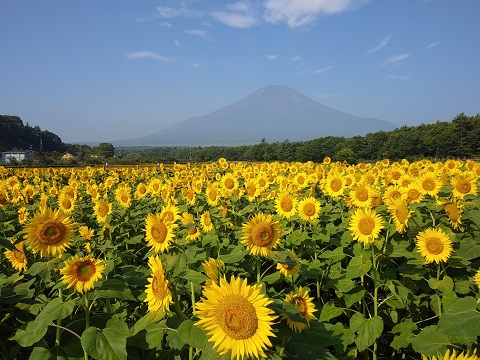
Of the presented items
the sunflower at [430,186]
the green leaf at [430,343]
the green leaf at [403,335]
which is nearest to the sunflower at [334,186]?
the sunflower at [430,186]

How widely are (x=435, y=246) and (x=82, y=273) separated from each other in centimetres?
302

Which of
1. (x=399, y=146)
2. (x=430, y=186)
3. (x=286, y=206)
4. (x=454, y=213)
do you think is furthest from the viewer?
(x=399, y=146)

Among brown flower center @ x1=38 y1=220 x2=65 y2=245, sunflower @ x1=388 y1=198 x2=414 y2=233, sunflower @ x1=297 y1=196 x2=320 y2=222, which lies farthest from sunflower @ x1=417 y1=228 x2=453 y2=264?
brown flower center @ x1=38 y1=220 x2=65 y2=245

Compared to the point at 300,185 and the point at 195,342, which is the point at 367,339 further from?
the point at 300,185

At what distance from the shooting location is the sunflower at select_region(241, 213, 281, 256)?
245cm

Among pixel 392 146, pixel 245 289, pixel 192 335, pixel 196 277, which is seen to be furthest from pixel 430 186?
pixel 392 146

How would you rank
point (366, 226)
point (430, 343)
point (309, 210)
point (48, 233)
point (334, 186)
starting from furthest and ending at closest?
point (334, 186)
point (309, 210)
point (366, 226)
point (48, 233)
point (430, 343)

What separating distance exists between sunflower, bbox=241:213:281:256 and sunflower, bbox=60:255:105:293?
0.98 m

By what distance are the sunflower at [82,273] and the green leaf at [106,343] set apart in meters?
0.28

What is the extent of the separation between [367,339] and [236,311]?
5.86ft

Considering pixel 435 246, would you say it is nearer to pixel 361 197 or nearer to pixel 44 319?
pixel 361 197

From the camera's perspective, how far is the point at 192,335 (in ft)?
5.18

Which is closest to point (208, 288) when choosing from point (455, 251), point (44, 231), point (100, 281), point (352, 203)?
point (100, 281)

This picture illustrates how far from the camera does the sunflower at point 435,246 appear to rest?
3.30 meters
